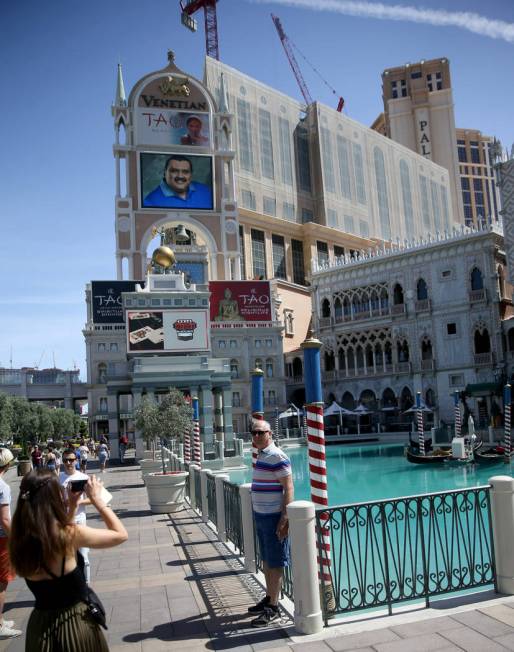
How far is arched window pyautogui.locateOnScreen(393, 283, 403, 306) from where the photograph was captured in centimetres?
4630

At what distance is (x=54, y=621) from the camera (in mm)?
3170

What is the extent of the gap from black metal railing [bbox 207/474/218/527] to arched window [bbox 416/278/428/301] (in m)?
34.8

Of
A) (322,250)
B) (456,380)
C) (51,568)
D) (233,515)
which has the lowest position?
(233,515)

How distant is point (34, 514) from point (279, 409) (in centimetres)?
4761

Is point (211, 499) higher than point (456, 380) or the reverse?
the reverse

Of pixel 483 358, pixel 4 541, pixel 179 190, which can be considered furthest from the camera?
pixel 179 190

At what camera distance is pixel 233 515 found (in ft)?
32.6

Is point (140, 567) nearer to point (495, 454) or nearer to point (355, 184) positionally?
point (495, 454)

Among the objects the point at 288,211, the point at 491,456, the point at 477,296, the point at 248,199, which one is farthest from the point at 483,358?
the point at 288,211

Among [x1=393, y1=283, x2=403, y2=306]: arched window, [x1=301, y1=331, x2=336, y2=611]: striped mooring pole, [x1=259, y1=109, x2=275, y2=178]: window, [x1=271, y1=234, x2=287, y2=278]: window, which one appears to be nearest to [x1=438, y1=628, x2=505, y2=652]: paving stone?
[x1=301, y1=331, x2=336, y2=611]: striped mooring pole

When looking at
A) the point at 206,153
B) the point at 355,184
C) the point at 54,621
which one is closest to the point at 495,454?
the point at 54,621

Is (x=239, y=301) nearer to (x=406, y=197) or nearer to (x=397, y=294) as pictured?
(x=397, y=294)

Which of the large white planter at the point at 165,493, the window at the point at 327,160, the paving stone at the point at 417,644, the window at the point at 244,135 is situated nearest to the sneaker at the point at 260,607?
the paving stone at the point at 417,644

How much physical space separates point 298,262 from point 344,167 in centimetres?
1265
